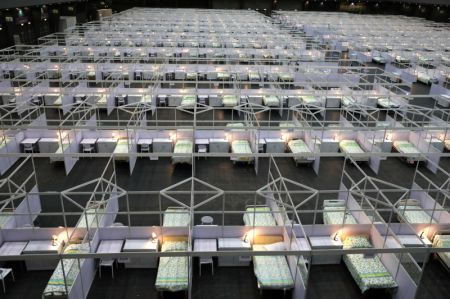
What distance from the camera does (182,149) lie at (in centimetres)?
1680

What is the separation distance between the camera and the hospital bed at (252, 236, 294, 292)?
9.90 m

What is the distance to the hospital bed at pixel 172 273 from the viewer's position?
9.72 meters

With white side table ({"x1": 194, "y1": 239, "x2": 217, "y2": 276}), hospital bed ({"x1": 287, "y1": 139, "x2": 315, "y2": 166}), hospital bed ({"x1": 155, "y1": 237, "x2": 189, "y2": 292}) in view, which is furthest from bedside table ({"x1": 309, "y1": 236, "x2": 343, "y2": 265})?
hospital bed ({"x1": 287, "y1": 139, "x2": 315, "y2": 166})

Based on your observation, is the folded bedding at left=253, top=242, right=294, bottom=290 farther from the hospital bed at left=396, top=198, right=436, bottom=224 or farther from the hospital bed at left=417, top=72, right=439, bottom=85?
the hospital bed at left=417, top=72, right=439, bottom=85

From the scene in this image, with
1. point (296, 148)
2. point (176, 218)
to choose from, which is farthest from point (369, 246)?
point (296, 148)

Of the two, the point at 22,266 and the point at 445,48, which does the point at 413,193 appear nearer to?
the point at 22,266

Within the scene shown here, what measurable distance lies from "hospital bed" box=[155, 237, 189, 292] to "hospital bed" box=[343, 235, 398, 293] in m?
4.46

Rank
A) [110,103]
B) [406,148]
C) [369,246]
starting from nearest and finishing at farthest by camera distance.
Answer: [369,246] → [406,148] → [110,103]

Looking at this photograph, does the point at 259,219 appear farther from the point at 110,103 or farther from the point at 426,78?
the point at 426,78

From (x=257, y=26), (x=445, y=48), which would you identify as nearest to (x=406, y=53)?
(x=445, y=48)

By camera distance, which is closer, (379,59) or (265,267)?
(265,267)

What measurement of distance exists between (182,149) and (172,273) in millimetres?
7435

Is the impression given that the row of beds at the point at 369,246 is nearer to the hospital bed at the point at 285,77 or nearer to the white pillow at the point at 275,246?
the white pillow at the point at 275,246

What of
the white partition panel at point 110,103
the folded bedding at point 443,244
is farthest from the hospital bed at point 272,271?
the white partition panel at point 110,103
